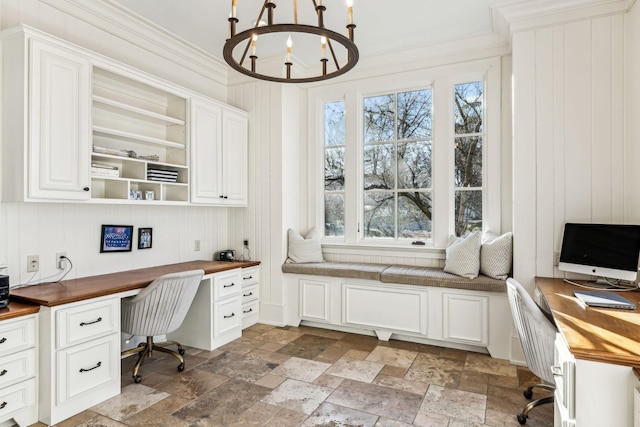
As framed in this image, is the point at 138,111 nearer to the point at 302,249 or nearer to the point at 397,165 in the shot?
the point at 302,249

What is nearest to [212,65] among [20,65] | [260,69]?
[260,69]

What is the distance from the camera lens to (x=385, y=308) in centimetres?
369

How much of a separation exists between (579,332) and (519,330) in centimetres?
66

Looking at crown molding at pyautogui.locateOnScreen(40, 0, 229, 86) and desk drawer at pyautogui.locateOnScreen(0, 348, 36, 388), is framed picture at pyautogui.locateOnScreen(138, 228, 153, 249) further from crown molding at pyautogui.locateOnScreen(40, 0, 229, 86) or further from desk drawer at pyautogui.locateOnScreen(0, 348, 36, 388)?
crown molding at pyautogui.locateOnScreen(40, 0, 229, 86)

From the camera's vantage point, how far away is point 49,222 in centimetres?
272

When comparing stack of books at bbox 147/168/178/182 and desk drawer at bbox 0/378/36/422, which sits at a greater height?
stack of books at bbox 147/168/178/182

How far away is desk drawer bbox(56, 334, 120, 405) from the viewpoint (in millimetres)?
2273

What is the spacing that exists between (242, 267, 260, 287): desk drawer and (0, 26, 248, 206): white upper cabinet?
0.76 meters

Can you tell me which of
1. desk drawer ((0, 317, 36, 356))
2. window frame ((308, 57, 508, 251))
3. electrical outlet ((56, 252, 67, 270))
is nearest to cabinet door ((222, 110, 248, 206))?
window frame ((308, 57, 508, 251))

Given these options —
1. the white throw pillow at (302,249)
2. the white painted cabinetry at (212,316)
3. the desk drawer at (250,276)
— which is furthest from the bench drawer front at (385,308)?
the white painted cabinetry at (212,316)

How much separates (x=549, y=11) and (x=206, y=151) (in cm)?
324

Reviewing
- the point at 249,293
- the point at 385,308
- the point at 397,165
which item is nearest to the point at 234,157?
the point at 249,293

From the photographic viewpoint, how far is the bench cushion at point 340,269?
3719mm

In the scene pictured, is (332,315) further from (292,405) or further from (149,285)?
(149,285)
